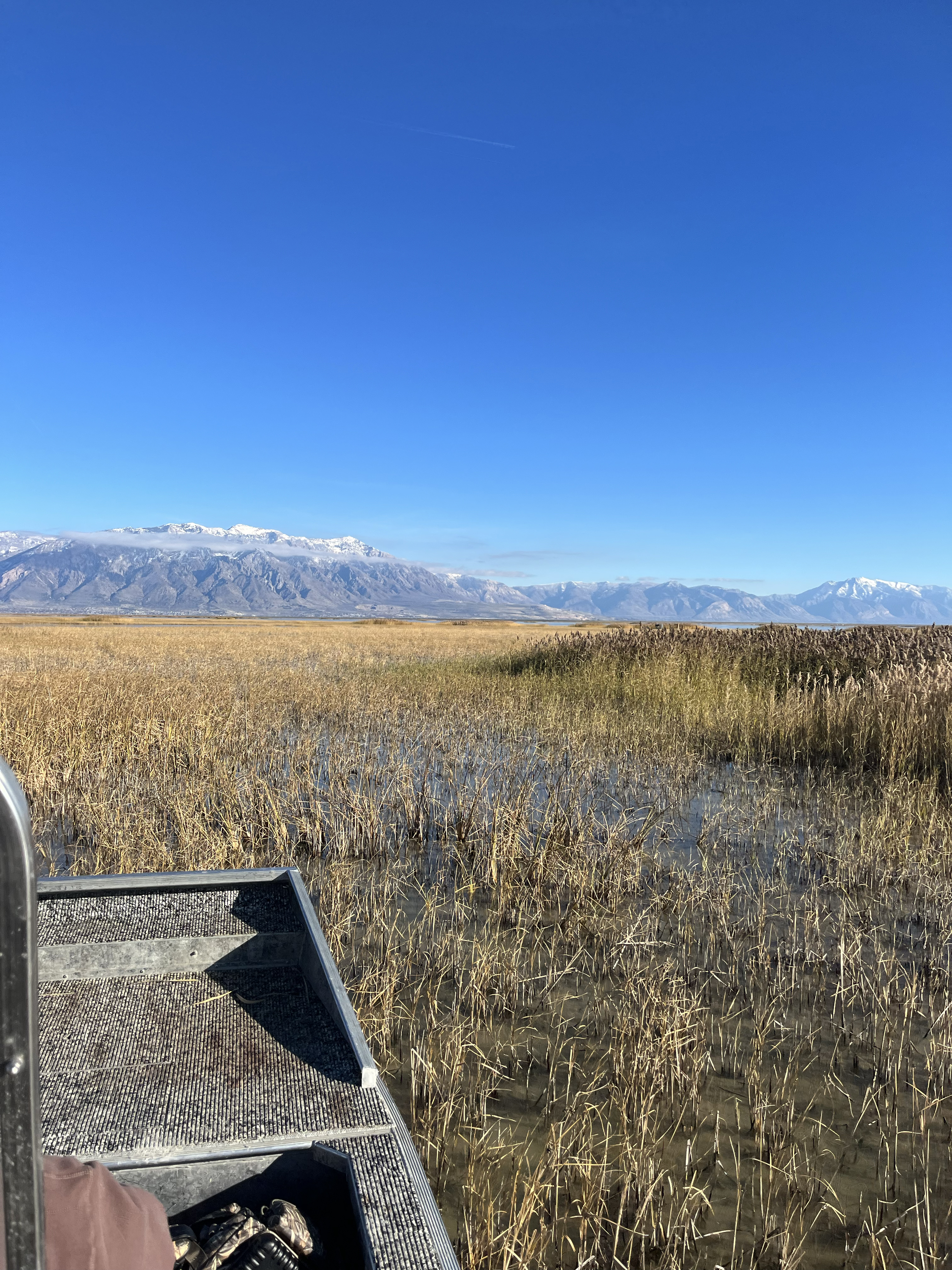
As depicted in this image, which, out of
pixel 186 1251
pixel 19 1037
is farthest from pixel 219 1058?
pixel 19 1037

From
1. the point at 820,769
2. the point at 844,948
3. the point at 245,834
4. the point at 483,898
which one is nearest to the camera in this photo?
the point at 844,948

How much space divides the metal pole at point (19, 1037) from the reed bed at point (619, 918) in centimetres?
186

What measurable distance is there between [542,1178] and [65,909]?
2.18 m

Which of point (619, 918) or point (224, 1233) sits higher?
point (224, 1233)

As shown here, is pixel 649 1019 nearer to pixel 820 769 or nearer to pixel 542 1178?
pixel 542 1178

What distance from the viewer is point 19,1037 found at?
744 millimetres

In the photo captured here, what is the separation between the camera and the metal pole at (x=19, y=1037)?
73 cm

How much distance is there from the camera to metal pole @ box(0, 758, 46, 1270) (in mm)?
728

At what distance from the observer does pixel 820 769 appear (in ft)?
28.4

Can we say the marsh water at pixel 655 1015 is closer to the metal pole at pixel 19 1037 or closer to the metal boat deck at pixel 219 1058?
the metal boat deck at pixel 219 1058

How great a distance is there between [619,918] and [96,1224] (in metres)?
3.70

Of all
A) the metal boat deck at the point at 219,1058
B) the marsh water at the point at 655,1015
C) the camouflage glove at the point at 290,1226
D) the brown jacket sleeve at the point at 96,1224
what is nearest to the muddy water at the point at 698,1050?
the marsh water at the point at 655,1015

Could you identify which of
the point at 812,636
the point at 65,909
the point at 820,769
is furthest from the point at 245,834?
the point at 812,636

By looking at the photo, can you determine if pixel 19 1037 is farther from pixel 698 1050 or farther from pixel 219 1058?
pixel 698 1050
